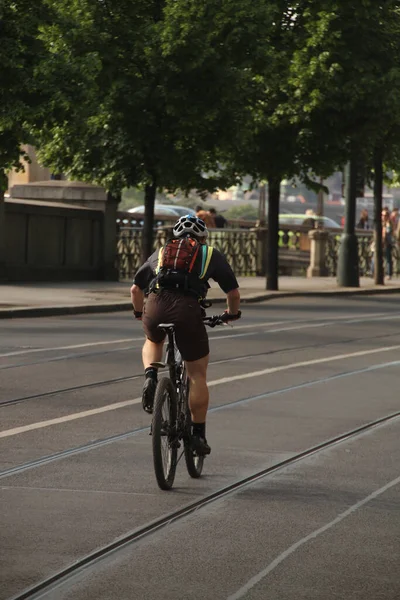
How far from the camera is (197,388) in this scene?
8961 mm

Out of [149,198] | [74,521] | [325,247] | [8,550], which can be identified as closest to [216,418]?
[74,521]

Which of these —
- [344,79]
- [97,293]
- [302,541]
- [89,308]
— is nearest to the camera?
[302,541]

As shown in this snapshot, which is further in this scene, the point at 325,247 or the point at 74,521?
the point at 325,247

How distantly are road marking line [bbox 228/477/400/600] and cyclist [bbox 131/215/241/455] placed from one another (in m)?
1.04

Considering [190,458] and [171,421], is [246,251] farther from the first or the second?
[171,421]

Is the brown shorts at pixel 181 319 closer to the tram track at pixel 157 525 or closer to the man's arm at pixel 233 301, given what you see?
the man's arm at pixel 233 301

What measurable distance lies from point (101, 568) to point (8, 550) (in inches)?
21.3

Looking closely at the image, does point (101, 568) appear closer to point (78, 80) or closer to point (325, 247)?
point (78, 80)

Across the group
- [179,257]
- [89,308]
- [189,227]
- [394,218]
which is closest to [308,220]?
[394,218]

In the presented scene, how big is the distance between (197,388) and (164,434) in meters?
0.57

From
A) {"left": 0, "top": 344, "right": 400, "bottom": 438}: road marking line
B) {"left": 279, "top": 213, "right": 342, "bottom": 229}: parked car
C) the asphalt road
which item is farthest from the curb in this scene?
{"left": 279, "top": 213, "right": 342, "bottom": 229}: parked car

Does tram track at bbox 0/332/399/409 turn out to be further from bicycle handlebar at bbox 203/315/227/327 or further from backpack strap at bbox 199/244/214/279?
backpack strap at bbox 199/244/214/279

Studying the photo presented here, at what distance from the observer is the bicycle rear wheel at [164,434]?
8.30 meters

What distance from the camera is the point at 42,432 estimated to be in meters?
10.8
